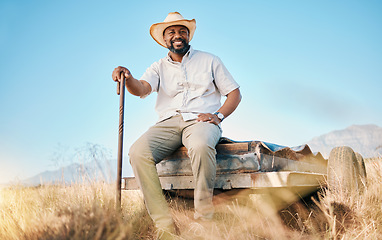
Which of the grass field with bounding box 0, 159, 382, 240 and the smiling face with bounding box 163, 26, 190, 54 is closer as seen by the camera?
the grass field with bounding box 0, 159, 382, 240

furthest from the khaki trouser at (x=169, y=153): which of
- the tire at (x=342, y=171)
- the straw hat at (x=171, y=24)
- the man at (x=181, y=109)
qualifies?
the tire at (x=342, y=171)

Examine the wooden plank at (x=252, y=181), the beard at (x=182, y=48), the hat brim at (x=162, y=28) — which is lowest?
the wooden plank at (x=252, y=181)

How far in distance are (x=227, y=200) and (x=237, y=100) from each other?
3.61 ft

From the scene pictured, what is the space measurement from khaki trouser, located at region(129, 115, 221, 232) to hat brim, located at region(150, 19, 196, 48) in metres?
1.18

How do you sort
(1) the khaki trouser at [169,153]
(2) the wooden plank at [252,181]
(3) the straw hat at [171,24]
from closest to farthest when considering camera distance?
1. (2) the wooden plank at [252,181]
2. (1) the khaki trouser at [169,153]
3. (3) the straw hat at [171,24]

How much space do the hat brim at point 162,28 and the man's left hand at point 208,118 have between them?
1.23 metres

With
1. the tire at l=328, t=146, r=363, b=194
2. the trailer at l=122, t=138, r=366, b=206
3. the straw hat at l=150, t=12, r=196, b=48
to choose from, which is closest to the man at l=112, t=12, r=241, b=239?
the straw hat at l=150, t=12, r=196, b=48

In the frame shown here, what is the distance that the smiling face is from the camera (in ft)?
13.0

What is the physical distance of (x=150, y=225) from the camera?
3.30 m

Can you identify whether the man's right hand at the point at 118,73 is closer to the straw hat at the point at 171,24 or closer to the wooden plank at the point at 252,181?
the straw hat at the point at 171,24

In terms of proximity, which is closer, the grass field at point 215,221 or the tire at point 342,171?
the grass field at point 215,221

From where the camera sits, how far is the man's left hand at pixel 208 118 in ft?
11.3

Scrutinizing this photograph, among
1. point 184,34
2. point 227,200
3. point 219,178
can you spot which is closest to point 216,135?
point 219,178

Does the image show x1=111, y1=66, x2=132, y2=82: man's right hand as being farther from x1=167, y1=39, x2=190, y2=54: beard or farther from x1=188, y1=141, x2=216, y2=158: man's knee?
x1=188, y1=141, x2=216, y2=158: man's knee
